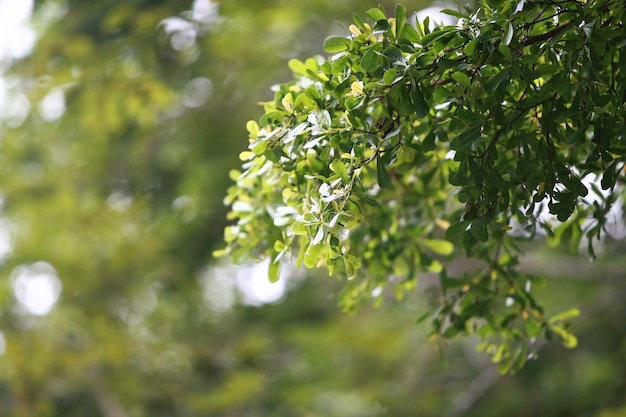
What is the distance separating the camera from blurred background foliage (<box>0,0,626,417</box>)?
3645mm

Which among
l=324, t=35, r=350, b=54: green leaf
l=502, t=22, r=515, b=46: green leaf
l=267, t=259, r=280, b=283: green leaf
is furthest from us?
l=267, t=259, r=280, b=283: green leaf

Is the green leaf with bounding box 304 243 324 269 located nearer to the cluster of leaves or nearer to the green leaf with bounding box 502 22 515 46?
the cluster of leaves

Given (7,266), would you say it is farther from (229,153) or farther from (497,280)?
(497,280)

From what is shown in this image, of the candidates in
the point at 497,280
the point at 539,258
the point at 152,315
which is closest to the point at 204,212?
the point at 152,315

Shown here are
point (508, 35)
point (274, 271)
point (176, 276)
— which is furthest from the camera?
point (176, 276)

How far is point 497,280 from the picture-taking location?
1.50 m

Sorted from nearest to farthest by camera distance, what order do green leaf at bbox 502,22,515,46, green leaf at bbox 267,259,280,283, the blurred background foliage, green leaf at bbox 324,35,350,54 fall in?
green leaf at bbox 502,22,515,46 → green leaf at bbox 324,35,350,54 → green leaf at bbox 267,259,280,283 → the blurred background foliage

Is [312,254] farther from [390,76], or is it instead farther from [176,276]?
[176,276]

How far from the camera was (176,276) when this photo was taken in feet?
14.5

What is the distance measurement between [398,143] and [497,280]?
0.52 metres

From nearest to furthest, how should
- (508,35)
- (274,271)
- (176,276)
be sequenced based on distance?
(508,35)
(274,271)
(176,276)

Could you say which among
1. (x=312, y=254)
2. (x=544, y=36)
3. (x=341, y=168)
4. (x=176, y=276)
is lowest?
(x=312, y=254)

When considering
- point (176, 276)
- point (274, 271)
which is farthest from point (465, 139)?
point (176, 276)

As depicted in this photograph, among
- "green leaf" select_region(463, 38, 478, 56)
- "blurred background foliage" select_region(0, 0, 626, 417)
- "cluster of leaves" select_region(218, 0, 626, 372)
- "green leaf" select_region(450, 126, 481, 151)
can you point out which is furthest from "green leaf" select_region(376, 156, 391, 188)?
"blurred background foliage" select_region(0, 0, 626, 417)
